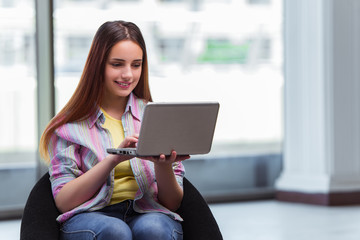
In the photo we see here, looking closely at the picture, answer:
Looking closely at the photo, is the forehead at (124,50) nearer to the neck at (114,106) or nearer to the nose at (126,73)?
the nose at (126,73)

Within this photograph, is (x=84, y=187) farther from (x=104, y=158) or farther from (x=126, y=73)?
(x=126, y=73)

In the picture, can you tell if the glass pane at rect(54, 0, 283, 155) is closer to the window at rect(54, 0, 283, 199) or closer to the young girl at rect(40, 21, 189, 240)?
the window at rect(54, 0, 283, 199)

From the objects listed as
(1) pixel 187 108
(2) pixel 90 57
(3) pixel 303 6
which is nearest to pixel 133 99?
(2) pixel 90 57

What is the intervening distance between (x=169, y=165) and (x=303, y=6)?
282 cm

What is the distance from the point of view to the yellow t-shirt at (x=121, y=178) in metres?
1.79

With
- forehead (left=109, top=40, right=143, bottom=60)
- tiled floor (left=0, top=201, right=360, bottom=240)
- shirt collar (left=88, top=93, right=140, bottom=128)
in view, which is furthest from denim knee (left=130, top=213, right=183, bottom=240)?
tiled floor (left=0, top=201, right=360, bottom=240)

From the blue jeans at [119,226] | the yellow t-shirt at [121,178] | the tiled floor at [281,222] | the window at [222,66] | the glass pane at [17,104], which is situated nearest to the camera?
the blue jeans at [119,226]

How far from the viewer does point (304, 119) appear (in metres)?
4.28

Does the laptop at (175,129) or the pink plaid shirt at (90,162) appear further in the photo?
the pink plaid shirt at (90,162)

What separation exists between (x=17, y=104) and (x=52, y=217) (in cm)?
218

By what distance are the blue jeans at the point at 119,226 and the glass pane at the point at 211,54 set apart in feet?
7.24

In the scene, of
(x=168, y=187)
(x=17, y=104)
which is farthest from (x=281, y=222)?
(x=168, y=187)

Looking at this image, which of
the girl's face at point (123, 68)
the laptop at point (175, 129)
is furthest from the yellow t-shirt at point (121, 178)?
the laptop at point (175, 129)

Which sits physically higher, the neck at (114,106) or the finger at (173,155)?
the neck at (114,106)
